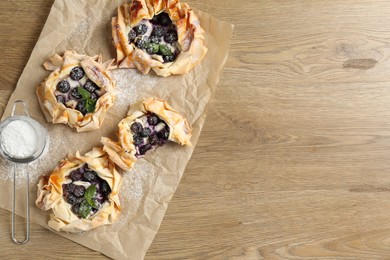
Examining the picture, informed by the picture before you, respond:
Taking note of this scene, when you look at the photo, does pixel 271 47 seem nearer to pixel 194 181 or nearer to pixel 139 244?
pixel 194 181

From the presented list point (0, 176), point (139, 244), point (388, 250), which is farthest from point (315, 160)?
point (0, 176)

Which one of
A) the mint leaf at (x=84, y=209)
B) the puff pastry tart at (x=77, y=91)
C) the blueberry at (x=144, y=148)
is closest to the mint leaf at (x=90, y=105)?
the puff pastry tart at (x=77, y=91)

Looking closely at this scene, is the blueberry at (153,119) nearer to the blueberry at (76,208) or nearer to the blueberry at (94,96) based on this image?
the blueberry at (94,96)

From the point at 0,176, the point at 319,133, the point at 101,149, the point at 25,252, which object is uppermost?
the point at 319,133

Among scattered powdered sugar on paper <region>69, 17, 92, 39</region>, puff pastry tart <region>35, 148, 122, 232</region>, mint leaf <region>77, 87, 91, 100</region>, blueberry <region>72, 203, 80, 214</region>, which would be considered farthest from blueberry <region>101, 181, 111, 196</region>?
scattered powdered sugar on paper <region>69, 17, 92, 39</region>

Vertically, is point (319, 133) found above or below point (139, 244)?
above

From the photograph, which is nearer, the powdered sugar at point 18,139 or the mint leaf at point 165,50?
the powdered sugar at point 18,139
